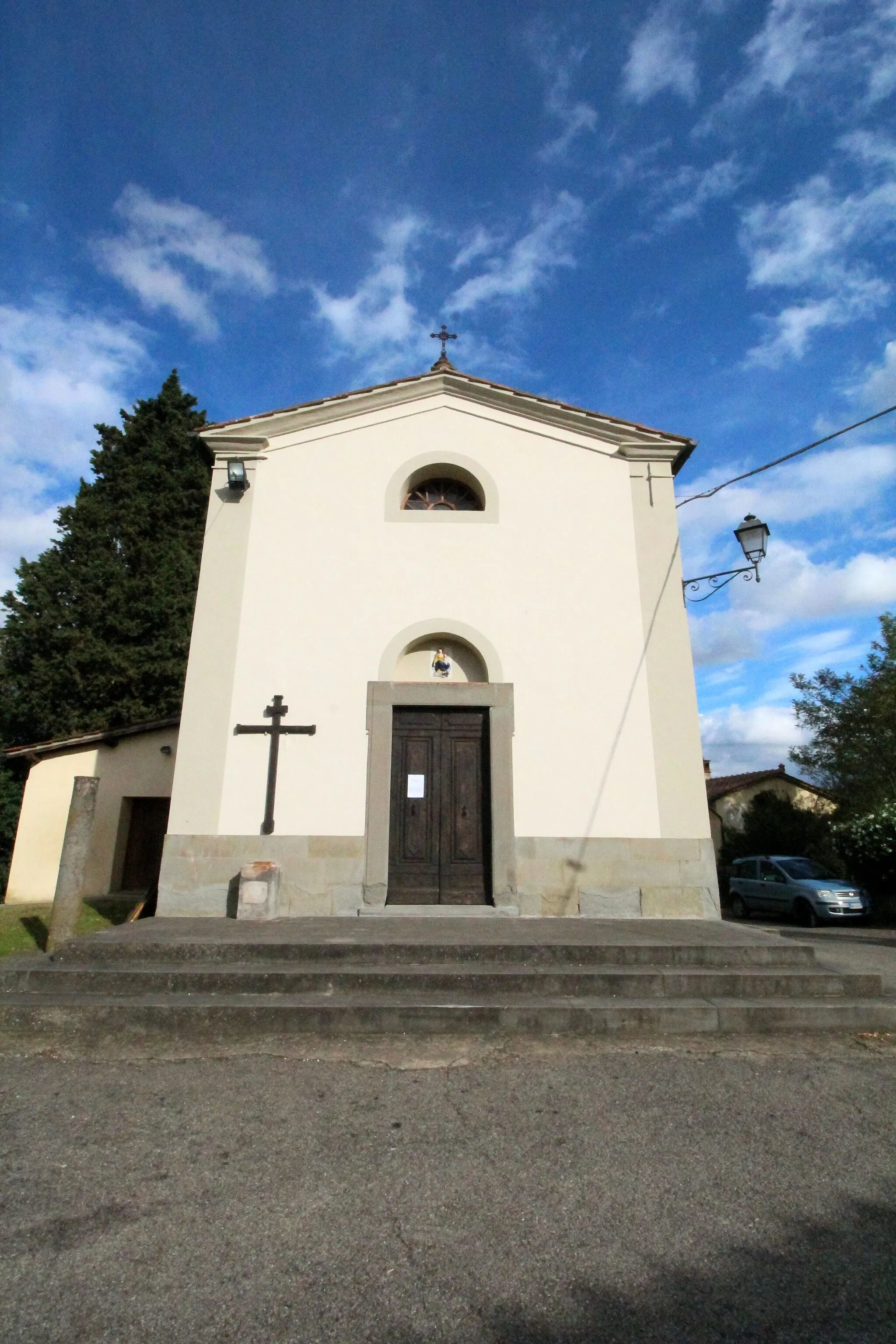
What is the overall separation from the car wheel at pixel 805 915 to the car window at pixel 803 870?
56 centimetres

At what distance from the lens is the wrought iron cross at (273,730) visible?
310 inches

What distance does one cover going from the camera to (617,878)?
303 inches

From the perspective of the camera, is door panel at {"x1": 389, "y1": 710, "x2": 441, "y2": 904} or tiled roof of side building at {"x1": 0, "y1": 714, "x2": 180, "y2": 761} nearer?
door panel at {"x1": 389, "y1": 710, "x2": 441, "y2": 904}

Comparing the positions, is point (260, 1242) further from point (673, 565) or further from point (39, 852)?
point (39, 852)

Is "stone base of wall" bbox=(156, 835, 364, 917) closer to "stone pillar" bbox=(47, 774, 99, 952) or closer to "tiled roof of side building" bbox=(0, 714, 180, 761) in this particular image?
"stone pillar" bbox=(47, 774, 99, 952)

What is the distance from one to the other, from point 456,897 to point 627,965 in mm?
2618

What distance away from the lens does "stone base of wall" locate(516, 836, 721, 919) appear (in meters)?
7.63

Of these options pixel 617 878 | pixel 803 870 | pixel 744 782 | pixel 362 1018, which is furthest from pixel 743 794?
pixel 362 1018

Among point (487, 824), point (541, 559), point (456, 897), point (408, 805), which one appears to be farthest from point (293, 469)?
point (456, 897)

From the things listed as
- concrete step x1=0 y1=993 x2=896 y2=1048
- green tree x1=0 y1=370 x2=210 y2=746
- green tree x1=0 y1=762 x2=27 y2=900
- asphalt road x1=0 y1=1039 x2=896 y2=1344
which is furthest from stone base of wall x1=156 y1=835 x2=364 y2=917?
green tree x1=0 y1=370 x2=210 y2=746

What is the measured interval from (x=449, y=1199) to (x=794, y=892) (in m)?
15.7

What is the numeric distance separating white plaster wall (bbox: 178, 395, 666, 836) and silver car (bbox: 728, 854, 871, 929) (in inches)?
403

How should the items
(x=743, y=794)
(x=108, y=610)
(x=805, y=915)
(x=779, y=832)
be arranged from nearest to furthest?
(x=805, y=915) → (x=108, y=610) → (x=779, y=832) → (x=743, y=794)

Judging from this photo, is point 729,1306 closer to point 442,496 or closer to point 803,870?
point 442,496
